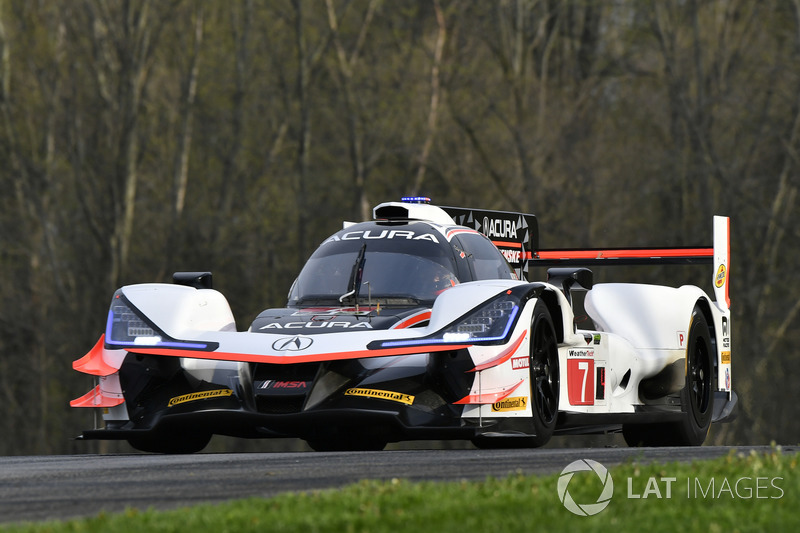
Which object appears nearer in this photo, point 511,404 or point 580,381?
point 511,404

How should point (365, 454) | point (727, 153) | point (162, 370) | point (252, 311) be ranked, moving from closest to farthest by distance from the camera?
point (365, 454) → point (162, 370) → point (252, 311) → point (727, 153)

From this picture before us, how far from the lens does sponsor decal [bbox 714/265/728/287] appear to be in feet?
47.8

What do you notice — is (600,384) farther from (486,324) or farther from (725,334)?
(725,334)

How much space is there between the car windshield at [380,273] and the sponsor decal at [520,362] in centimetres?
135

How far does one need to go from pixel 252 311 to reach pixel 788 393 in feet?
44.2

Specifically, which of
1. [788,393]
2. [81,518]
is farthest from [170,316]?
[788,393]

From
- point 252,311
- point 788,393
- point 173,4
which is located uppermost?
point 173,4

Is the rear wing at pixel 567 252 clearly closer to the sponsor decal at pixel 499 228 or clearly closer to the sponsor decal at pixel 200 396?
the sponsor decal at pixel 499 228

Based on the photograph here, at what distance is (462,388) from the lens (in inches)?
396

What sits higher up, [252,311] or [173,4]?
[173,4]

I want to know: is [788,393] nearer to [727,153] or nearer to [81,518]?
[727,153]

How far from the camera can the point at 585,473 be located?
7516mm

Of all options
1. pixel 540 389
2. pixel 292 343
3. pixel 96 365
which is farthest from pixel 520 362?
pixel 96 365

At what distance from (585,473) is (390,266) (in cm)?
446
